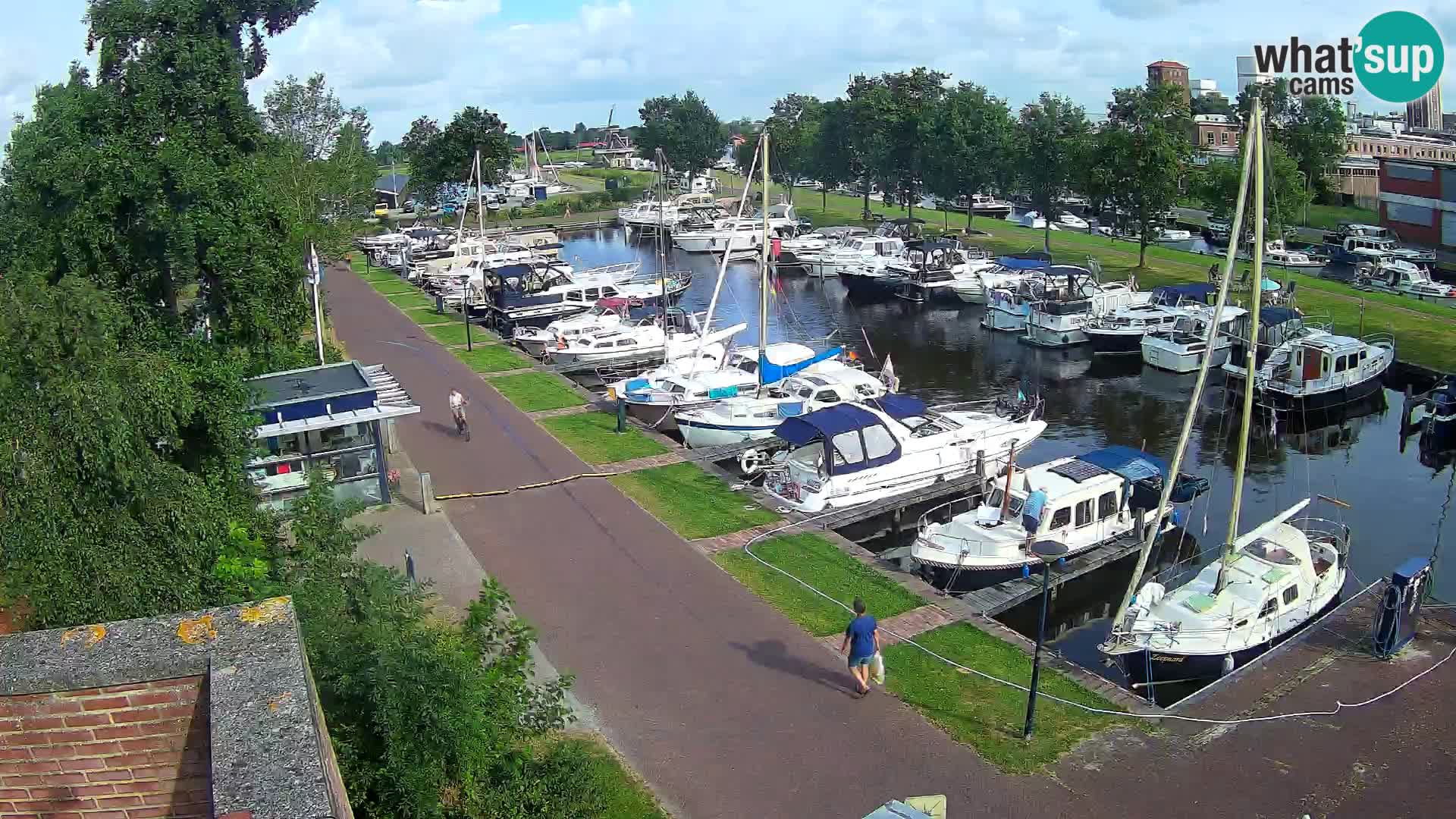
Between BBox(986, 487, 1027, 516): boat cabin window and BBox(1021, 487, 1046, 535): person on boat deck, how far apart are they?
19 centimetres

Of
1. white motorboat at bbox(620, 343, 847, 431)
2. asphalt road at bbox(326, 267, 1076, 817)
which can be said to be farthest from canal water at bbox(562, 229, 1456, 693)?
white motorboat at bbox(620, 343, 847, 431)

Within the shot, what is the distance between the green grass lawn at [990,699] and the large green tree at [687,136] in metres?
96.7

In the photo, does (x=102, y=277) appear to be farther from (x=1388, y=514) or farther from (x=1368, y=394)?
(x=1368, y=394)

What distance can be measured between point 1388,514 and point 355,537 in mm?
23831

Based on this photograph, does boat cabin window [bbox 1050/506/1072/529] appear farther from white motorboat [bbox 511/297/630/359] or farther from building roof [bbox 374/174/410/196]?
building roof [bbox 374/174/410/196]

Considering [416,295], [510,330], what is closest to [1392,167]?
[510,330]

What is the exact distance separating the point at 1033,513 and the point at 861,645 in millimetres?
7258

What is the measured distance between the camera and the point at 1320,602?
1992 centimetres

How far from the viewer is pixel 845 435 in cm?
2520

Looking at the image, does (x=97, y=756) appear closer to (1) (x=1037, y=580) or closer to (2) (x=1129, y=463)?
(1) (x=1037, y=580)

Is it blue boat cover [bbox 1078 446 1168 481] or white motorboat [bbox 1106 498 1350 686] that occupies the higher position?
blue boat cover [bbox 1078 446 1168 481]

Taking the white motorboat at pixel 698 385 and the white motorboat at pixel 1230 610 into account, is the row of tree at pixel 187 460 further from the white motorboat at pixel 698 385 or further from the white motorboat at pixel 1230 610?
the white motorboat at pixel 698 385

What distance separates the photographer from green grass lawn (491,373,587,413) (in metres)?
34.4

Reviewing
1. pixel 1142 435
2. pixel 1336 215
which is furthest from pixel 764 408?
pixel 1336 215
